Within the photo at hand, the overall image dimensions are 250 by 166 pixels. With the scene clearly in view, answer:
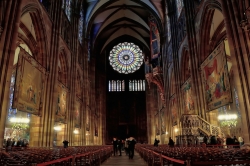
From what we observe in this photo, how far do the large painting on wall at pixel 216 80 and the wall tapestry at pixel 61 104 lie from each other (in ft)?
34.0

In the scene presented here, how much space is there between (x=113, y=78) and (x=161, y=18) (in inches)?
655

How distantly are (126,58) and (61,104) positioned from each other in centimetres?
2535

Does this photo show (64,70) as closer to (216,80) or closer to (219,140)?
(216,80)

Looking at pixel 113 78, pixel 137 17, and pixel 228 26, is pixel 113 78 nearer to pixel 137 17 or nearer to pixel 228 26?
pixel 137 17

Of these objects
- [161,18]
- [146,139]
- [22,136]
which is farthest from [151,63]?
[22,136]

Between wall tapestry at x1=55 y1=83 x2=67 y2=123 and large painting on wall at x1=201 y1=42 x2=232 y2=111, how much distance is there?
34.0 feet

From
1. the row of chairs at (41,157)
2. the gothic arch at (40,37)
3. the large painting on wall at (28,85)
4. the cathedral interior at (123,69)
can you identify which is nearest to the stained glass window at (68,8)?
the cathedral interior at (123,69)

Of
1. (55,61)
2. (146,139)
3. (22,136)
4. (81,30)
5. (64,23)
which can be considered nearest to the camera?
(55,61)

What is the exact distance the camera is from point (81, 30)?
87.5 feet

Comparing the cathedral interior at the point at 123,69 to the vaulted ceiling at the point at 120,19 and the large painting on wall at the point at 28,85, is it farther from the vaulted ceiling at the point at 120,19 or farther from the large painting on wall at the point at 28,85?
the vaulted ceiling at the point at 120,19

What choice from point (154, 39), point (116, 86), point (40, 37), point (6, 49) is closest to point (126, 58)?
point (116, 86)

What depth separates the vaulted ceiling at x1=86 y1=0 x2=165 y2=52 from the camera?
2769 centimetres

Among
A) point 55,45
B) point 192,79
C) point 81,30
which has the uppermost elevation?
point 81,30

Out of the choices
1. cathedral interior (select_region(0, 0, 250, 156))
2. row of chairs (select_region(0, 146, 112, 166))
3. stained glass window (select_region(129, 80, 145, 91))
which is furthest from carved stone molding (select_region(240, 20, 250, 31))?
stained glass window (select_region(129, 80, 145, 91))
